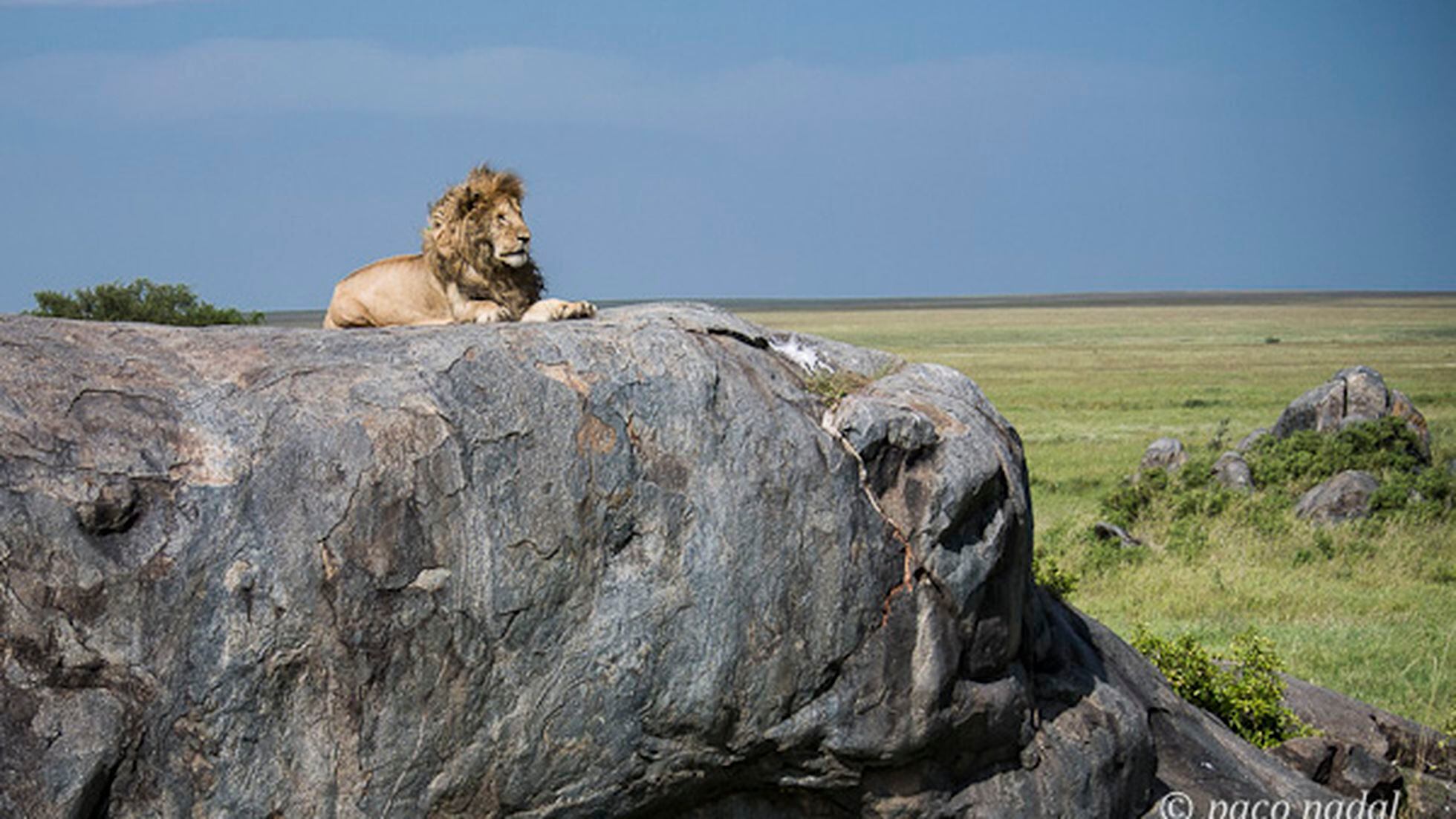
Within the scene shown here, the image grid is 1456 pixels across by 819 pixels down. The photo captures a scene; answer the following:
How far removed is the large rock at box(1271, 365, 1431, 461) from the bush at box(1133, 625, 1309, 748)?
46.7 feet

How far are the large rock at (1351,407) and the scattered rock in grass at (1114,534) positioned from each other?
5.65m

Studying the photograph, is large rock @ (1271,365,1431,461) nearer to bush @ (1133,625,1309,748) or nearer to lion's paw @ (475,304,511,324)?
bush @ (1133,625,1309,748)

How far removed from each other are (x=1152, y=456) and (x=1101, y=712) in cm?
1792

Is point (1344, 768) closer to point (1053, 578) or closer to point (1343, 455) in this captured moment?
point (1053, 578)

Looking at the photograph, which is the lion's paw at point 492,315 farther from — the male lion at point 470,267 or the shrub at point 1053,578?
the shrub at point 1053,578

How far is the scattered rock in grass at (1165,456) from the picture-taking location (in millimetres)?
25938

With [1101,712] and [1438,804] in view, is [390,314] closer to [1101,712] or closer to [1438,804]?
[1101,712]

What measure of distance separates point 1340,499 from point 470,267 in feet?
53.8

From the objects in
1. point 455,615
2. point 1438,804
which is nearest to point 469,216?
point 455,615

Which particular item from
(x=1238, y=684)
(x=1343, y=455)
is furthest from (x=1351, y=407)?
(x=1238, y=684)

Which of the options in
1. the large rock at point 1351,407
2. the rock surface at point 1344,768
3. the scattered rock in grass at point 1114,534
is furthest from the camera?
the large rock at point 1351,407

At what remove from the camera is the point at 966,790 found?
338 inches

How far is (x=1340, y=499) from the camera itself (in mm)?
22125

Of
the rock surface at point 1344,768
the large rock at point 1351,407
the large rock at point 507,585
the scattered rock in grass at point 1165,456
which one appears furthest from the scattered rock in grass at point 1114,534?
the large rock at point 507,585
